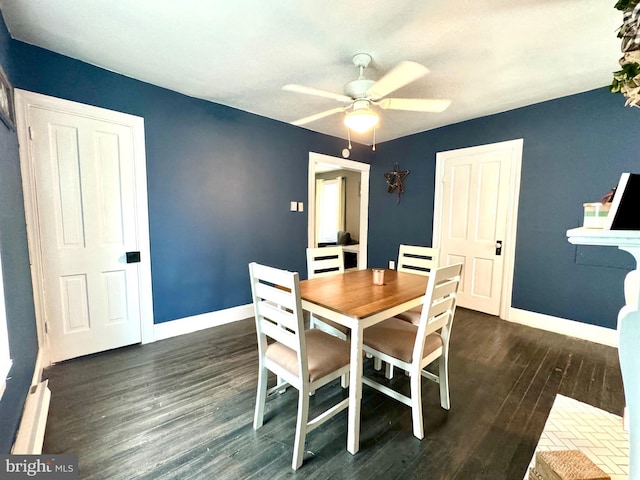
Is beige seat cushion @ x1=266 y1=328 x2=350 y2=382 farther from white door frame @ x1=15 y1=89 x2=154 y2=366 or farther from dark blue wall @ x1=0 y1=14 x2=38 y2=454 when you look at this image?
white door frame @ x1=15 y1=89 x2=154 y2=366

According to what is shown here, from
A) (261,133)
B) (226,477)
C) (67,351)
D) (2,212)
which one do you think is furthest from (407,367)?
(261,133)

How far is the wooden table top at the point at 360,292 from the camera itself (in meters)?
1.51

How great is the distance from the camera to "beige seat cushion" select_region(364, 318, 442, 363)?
162 cm

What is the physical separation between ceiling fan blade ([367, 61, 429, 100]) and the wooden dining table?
5.03 ft

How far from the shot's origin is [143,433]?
1562 mm

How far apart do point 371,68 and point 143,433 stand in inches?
118

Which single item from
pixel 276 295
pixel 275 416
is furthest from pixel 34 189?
pixel 275 416

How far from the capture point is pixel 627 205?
0.81 meters

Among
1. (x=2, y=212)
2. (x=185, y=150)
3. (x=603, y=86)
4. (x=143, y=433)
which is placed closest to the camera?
(x=2, y=212)

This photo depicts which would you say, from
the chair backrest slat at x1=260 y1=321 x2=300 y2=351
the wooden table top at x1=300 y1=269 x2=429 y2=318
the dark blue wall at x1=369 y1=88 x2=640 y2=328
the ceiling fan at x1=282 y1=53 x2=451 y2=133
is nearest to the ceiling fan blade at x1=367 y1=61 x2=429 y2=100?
the ceiling fan at x1=282 y1=53 x2=451 y2=133

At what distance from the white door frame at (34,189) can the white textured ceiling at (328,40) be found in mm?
384

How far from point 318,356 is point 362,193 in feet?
12.1

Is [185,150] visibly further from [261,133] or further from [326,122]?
[326,122]

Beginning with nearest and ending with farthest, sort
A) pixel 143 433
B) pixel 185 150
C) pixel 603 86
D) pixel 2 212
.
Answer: pixel 2 212 → pixel 143 433 → pixel 603 86 → pixel 185 150
